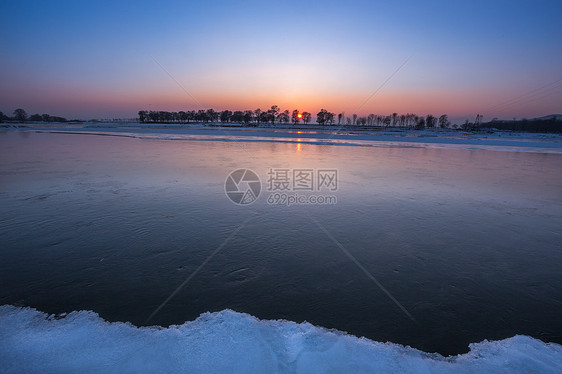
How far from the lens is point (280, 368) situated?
8.12 feet

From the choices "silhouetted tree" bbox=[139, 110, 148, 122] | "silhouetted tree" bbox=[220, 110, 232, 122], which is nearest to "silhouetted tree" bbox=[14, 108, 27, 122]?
"silhouetted tree" bbox=[139, 110, 148, 122]

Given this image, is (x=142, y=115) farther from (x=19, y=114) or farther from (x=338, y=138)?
(x=338, y=138)

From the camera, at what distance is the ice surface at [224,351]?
2.46 meters

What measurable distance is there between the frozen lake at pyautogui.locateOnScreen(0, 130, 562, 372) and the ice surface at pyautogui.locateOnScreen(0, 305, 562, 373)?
0.17 m

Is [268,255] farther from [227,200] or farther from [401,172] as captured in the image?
[401,172]

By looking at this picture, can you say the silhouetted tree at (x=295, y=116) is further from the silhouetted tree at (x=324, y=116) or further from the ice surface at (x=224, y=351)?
the ice surface at (x=224, y=351)

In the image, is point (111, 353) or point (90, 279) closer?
point (111, 353)

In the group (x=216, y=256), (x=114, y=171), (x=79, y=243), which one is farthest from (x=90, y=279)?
(x=114, y=171)

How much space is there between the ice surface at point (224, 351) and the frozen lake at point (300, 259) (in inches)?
6.7

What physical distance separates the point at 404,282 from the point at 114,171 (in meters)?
11.4

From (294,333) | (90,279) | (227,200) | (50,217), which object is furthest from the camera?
(227,200)

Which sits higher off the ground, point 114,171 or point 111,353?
point 114,171

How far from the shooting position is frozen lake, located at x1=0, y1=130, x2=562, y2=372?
3.16 m

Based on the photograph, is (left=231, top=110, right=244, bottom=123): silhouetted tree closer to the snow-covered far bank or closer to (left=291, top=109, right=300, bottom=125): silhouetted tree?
(left=291, top=109, right=300, bottom=125): silhouetted tree
